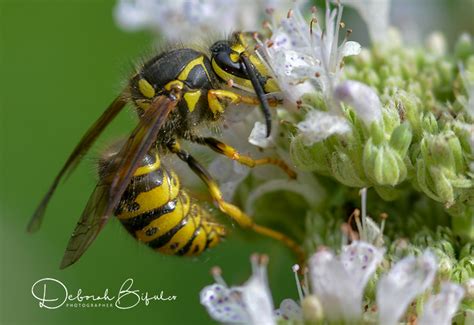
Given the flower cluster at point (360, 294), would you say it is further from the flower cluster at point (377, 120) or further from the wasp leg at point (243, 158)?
the wasp leg at point (243, 158)

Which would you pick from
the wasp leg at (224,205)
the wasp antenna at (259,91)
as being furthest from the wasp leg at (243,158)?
the wasp antenna at (259,91)

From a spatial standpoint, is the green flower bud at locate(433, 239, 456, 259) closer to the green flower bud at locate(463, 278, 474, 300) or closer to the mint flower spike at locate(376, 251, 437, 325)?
the green flower bud at locate(463, 278, 474, 300)

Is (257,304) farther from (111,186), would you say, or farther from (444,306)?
(111,186)

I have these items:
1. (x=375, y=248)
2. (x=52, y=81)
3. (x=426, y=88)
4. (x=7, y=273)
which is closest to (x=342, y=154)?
(x=375, y=248)

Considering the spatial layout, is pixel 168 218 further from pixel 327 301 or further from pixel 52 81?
pixel 52 81
